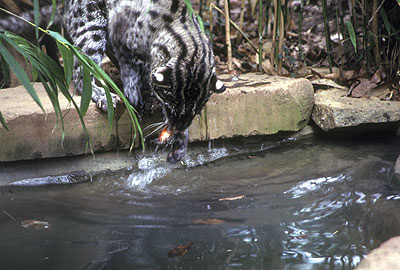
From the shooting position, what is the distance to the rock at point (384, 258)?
110 inches

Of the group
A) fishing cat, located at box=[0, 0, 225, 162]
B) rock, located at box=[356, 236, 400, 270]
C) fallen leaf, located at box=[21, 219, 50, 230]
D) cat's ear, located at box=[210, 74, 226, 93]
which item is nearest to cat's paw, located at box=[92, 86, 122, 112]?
fishing cat, located at box=[0, 0, 225, 162]

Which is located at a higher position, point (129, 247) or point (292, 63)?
point (292, 63)

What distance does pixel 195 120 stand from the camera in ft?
Result: 15.1

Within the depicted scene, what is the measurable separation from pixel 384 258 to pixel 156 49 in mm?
2208

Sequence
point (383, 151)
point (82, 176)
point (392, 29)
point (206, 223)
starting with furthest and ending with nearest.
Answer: point (392, 29) < point (383, 151) < point (82, 176) < point (206, 223)

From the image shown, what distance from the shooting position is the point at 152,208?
3.76m

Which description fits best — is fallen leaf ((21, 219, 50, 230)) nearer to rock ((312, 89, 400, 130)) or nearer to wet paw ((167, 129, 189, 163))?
wet paw ((167, 129, 189, 163))

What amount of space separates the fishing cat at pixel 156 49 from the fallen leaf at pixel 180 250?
115cm

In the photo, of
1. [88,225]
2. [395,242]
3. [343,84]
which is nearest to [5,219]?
[88,225]

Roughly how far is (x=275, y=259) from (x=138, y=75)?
7.10 ft

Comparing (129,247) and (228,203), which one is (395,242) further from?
(129,247)

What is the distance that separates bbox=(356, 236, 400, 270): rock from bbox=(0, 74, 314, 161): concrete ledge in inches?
74.1

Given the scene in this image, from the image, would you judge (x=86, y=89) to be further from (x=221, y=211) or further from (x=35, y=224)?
(x=221, y=211)

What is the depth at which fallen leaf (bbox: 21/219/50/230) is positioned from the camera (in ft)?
11.3
